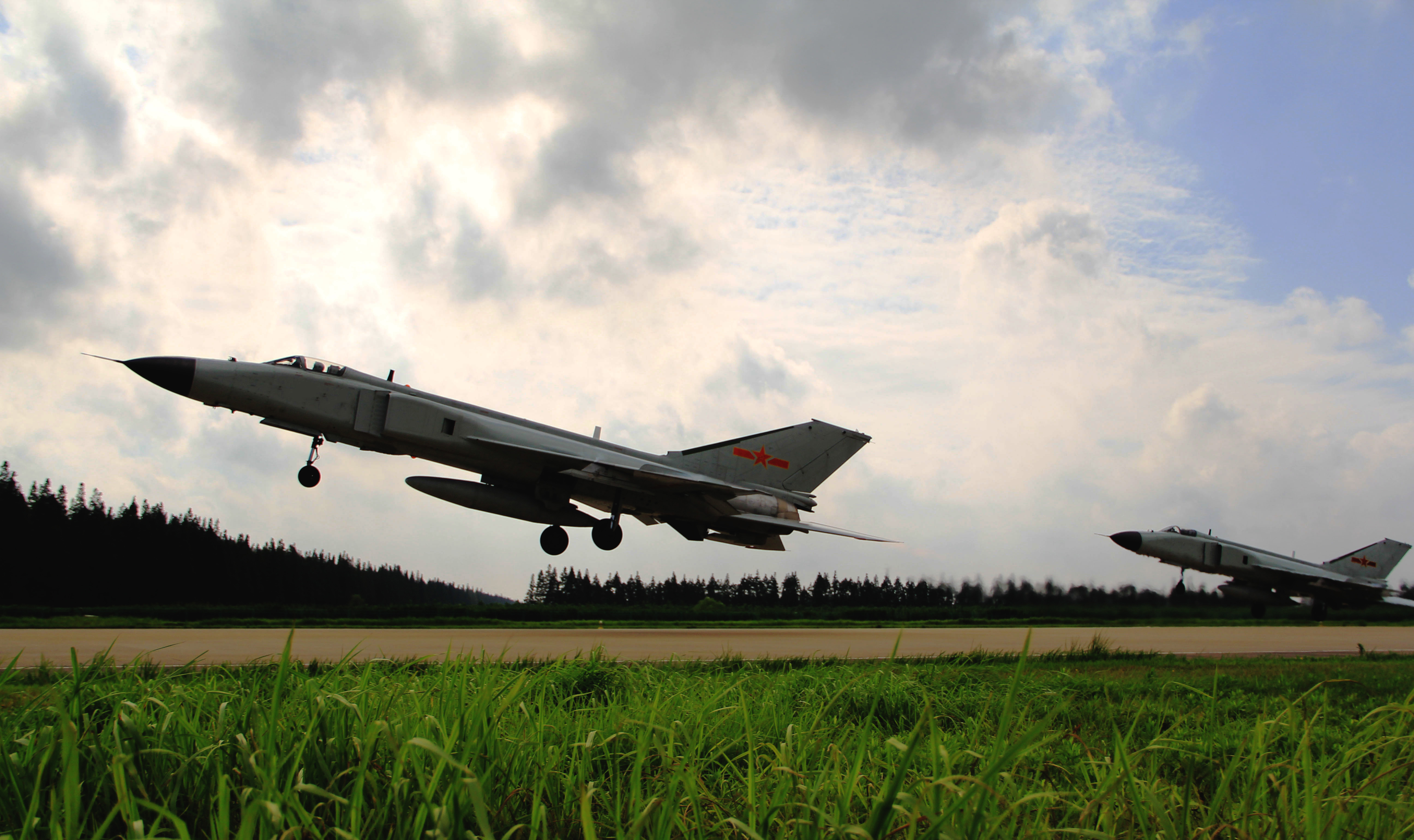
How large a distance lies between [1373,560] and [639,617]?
126 ft

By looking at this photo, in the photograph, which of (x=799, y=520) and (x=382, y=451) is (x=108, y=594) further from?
(x=799, y=520)

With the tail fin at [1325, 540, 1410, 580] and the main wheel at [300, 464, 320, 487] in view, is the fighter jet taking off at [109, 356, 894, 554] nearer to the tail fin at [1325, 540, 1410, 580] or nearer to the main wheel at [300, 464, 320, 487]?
the main wheel at [300, 464, 320, 487]

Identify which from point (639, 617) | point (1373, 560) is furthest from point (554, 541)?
point (1373, 560)

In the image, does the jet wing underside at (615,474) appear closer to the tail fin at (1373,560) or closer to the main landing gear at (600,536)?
the main landing gear at (600,536)

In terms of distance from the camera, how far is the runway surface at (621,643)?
26.7ft

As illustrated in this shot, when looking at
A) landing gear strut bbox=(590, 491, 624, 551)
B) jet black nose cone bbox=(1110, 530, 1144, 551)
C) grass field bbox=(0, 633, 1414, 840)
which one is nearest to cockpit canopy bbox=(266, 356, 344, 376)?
landing gear strut bbox=(590, 491, 624, 551)

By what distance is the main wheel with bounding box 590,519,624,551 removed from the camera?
19.7m

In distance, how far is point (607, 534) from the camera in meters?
19.8

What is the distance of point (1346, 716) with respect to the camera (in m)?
Result: 5.11

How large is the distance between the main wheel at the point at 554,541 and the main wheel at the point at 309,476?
17.6 feet

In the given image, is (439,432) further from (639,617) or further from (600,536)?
(639,617)

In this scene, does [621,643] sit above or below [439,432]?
below

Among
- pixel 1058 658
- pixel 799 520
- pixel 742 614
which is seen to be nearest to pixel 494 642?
pixel 1058 658

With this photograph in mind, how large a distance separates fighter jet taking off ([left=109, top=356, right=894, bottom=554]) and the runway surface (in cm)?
349
